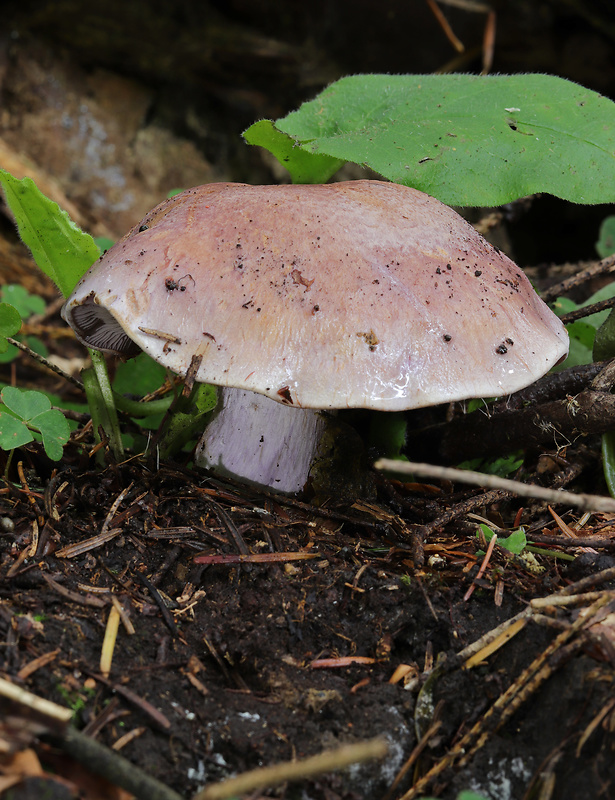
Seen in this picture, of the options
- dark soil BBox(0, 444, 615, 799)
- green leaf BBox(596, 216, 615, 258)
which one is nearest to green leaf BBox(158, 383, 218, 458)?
dark soil BBox(0, 444, 615, 799)

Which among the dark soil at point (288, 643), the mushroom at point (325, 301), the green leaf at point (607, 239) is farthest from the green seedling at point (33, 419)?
the green leaf at point (607, 239)

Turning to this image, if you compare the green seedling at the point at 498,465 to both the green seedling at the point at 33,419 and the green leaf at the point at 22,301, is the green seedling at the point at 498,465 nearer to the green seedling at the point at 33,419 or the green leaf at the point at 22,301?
the green seedling at the point at 33,419

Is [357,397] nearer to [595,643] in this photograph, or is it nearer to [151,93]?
[595,643]

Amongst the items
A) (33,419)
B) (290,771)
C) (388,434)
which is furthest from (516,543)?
(33,419)

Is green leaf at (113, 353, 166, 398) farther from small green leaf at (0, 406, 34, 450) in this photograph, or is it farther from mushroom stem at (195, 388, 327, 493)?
small green leaf at (0, 406, 34, 450)

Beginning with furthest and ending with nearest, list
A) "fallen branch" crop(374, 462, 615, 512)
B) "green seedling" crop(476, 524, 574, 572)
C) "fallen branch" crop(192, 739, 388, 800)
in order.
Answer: "green seedling" crop(476, 524, 574, 572), "fallen branch" crop(374, 462, 615, 512), "fallen branch" crop(192, 739, 388, 800)

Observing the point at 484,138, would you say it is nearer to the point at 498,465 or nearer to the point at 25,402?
the point at 498,465
